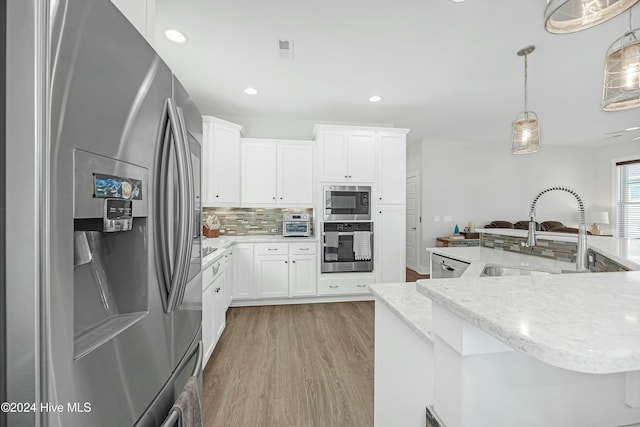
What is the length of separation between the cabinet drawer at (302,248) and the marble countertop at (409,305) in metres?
2.36

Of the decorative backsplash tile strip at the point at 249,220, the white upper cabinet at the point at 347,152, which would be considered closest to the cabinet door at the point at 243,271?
the decorative backsplash tile strip at the point at 249,220

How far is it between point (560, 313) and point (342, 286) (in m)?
3.36

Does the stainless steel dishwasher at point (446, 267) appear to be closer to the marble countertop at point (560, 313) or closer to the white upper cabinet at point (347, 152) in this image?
the marble countertop at point (560, 313)

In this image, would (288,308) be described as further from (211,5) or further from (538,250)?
(211,5)

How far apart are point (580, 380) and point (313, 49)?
2763mm

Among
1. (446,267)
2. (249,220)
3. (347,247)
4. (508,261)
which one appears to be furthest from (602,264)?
(249,220)

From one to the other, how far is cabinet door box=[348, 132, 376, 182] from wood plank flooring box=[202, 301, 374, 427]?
1868mm

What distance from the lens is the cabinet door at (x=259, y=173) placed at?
3.87m

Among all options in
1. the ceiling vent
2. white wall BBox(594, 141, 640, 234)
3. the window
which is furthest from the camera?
white wall BBox(594, 141, 640, 234)

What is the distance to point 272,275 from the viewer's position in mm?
3578

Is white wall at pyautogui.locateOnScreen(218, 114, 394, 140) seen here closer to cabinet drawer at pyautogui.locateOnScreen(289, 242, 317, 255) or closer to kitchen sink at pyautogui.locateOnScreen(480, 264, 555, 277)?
cabinet drawer at pyautogui.locateOnScreen(289, 242, 317, 255)

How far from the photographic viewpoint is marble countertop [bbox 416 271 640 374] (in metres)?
0.36

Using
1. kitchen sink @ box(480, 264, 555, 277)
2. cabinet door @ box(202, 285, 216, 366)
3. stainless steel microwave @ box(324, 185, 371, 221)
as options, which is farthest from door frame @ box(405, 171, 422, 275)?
cabinet door @ box(202, 285, 216, 366)

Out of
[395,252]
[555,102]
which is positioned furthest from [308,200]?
[555,102]
